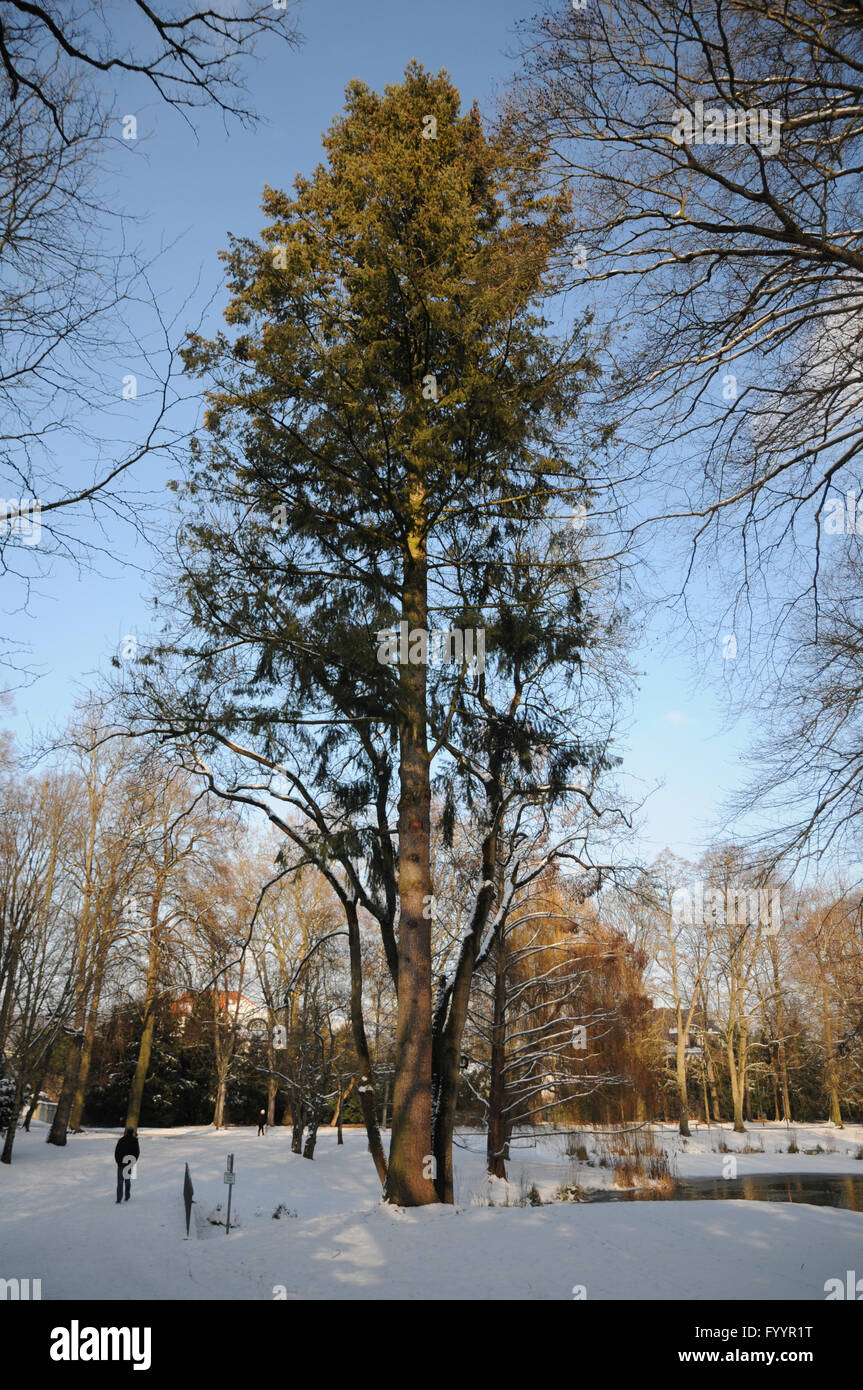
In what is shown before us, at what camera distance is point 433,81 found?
38.3 ft

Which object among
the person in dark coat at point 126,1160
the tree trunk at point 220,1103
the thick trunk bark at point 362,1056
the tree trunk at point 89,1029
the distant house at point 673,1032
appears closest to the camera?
the thick trunk bark at point 362,1056

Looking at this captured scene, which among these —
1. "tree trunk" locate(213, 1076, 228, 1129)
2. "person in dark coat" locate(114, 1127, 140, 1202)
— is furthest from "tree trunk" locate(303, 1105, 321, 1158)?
"tree trunk" locate(213, 1076, 228, 1129)

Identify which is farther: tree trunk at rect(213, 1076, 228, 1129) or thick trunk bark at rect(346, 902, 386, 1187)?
tree trunk at rect(213, 1076, 228, 1129)

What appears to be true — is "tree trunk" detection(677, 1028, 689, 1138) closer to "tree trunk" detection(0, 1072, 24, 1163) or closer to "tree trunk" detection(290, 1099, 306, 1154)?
"tree trunk" detection(290, 1099, 306, 1154)

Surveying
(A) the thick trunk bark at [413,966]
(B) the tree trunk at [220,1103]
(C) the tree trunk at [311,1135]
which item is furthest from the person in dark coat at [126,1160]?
(B) the tree trunk at [220,1103]

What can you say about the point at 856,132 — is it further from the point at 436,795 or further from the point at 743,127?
the point at 436,795

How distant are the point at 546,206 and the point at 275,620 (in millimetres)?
5319

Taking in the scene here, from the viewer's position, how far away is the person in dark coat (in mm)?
14094

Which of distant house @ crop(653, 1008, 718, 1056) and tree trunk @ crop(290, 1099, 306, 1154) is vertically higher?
distant house @ crop(653, 1008, 718, 1056)

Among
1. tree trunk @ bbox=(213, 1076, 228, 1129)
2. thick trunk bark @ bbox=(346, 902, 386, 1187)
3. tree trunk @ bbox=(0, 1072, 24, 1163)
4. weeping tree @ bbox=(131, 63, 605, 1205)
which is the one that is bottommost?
tree trunk @ bbox=(213, 1076, 228, 1129)

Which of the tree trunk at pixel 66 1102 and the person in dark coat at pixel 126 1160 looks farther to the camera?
the tree trunk at pixel 66 1102

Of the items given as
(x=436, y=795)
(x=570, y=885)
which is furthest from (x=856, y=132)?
(x=570, y=885)

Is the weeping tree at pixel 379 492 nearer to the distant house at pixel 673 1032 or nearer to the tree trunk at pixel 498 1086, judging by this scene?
the tree trunk at pixel 498 1086

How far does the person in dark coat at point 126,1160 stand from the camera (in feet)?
46.2
